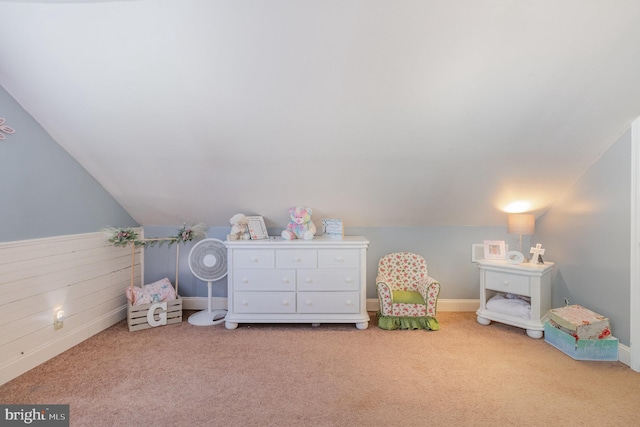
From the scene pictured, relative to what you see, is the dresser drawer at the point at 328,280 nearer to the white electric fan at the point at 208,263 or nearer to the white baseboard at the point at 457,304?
the white electric fan at the point at 208,263

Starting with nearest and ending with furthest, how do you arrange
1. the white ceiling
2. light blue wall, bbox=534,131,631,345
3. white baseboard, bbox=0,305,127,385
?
1. the white ceiling
2. white baseboard, bbox=0,305,127,385
3. light blue wall, bbox=534,131,631,345

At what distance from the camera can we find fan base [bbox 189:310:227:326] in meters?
3.96

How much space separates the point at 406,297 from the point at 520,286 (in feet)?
4.17

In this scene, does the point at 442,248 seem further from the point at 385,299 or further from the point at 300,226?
the point at 300,226

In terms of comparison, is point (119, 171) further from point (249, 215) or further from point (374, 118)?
point (374, 118)

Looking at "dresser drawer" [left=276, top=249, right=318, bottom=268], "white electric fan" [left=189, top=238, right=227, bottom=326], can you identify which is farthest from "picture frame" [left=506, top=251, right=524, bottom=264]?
"white electric fan" [left=189, top=238, right=227, bottom=326]

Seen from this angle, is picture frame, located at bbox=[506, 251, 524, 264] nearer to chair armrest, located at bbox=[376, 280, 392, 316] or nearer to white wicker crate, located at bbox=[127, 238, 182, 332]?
chair armrest, located at bbox=[376, 280, 392, 316]

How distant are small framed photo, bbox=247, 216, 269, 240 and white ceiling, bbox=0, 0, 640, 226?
32 centimetres

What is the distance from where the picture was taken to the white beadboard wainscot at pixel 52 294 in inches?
105

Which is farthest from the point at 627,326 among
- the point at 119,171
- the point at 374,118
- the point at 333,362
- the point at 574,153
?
the point at 119,171

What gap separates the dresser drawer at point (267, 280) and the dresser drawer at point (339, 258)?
384 millimetres

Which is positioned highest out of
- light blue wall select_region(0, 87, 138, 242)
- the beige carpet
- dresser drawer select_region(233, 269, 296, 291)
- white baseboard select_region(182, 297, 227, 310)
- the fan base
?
light blue wall select_region(0, 87, 138, 242)

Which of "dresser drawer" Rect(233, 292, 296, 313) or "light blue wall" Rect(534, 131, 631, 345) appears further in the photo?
"dresser drawer" Rect(233, 292, 296, 313)

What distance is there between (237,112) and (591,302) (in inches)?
157
